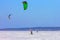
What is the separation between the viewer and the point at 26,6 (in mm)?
2260

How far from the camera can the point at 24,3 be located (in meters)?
2.22

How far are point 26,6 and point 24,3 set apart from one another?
2.2 inches
